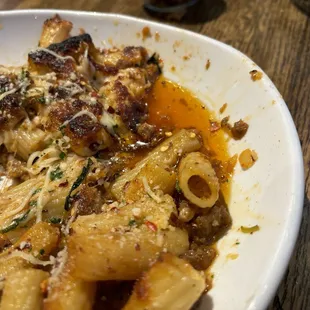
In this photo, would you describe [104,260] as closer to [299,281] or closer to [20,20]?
[299,281]

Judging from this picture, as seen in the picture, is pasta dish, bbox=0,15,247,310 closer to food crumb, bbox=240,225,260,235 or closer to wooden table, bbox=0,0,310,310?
food crumb, bbox=240,225,260,235

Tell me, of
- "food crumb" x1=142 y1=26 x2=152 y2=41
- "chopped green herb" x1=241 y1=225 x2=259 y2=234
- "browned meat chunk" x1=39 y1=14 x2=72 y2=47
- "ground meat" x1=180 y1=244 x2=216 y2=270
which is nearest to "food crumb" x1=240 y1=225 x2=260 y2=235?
"chopped green herb" x1=241 y1=225 x2=259 y2=234

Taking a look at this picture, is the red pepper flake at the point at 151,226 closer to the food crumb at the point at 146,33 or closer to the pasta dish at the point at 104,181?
the pasta dish at the point at 104,181

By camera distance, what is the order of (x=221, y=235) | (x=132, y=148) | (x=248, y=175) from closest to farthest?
1. (x=221, y=235)
2. (x=248, y=175)
3. (x=132, y=148)

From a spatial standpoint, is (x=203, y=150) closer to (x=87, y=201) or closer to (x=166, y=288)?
(x=87, y=201)

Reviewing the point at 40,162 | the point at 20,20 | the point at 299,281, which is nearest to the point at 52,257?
the point at 40,162

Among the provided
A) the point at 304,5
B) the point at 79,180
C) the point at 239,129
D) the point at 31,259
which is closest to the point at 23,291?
the point at 31,259
